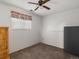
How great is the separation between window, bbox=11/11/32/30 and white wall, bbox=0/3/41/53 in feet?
0.85

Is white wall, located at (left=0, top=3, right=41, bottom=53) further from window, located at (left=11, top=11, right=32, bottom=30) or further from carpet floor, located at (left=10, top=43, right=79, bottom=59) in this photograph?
carpet floor, located at (left=10, top=43, right=79, bottom=59)

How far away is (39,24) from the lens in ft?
21.9

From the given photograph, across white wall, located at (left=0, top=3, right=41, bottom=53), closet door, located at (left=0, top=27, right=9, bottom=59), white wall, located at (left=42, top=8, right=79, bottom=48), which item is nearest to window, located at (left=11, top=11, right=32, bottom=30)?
white wall, located at (left=0, top=3, right=41, bottom=53)

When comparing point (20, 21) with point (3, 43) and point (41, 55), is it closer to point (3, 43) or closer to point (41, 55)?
point (3, 43)

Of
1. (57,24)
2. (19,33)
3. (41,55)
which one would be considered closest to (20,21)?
(19,33)

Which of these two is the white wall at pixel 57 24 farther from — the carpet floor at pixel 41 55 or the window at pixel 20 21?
the window at pixel 20 21

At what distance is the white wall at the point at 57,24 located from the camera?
14.5 feet

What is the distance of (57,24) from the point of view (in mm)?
5355

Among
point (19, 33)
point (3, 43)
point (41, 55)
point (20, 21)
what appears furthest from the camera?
point (20, 21)

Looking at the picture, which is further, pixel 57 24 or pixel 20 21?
pixel 57 24

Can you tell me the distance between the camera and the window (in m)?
4.35

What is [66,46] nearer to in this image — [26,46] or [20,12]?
[26,46]

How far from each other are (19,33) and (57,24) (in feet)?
9.07

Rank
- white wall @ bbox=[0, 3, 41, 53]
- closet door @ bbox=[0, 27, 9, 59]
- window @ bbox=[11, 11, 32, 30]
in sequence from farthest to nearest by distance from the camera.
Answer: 1. window @ bbox=[11, 11, 32, 30]
2. white wall @ bbox=[0, 3, 41, 53]
3. closet door @ bbox=[0, 27, 9, 59]
